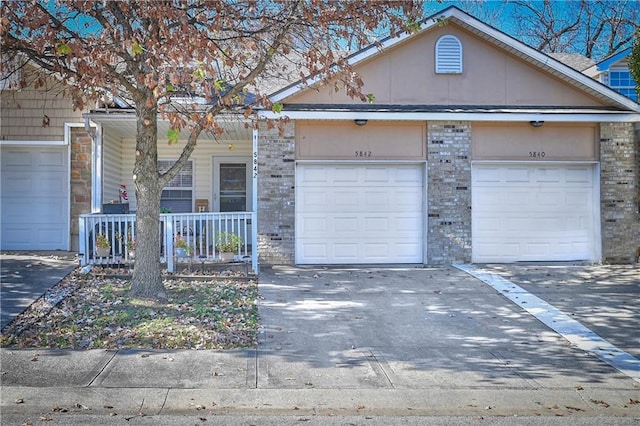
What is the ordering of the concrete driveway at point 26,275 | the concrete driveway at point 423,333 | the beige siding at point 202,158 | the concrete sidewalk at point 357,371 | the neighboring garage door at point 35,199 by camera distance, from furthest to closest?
the beige siding at point 202,158 → the neighboring garage door at point 35,199 → the concrete driveway at point 26,275 → the concrete driveway at point 423,333 → the concrete sidewalk at point 357,371

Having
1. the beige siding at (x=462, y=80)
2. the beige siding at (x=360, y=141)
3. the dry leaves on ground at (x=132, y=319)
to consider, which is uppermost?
the beige siding at (x=462, y=80)

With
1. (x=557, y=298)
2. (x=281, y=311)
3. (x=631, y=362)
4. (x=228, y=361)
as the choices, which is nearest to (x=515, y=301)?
(x=557, y=298)

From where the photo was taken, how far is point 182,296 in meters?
9.07

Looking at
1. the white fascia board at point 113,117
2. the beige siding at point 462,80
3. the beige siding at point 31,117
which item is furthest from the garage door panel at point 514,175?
the beige siding at point 31,117

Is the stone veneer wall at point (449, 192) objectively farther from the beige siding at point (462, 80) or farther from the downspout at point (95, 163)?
the downspout at point (95, 163)

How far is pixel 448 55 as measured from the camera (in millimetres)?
12594

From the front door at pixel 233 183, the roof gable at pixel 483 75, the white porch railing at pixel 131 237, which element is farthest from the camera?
the front door at pixel 233 183

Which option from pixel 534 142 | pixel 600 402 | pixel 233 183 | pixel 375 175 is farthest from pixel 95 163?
pixel 600 402

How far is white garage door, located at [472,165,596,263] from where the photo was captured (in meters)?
12.6

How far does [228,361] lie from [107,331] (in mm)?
1957

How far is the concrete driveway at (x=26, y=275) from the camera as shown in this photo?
8055mm

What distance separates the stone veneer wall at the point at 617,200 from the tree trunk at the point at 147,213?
9643 millimetres

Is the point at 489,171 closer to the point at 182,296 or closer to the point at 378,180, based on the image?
the point at 378,180

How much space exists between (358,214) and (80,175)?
634 centimetres
